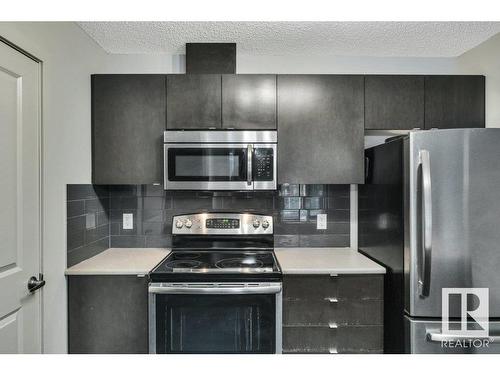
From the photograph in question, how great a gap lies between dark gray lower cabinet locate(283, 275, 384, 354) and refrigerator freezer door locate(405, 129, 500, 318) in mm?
378

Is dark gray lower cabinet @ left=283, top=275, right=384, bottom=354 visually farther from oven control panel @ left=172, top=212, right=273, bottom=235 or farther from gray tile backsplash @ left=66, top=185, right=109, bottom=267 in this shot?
gray tile backsplash @ left=66, top=185, right=109, bottom=267

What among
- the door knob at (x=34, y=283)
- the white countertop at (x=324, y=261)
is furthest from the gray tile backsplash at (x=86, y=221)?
the white countertop at (x=324, y=261)

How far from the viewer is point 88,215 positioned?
2.17 m

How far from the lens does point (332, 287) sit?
6.38 feet

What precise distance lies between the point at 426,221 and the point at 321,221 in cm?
100

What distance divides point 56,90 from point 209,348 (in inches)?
67.2

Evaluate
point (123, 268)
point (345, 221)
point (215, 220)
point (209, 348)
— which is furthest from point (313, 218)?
point (123, 268)

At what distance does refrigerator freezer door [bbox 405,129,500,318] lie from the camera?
5.33 feet

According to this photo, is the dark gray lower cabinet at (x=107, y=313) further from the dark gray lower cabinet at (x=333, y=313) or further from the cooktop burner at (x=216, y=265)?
the dark gray lower cabinet at (x=333, y=313)

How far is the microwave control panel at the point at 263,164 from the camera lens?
7.07 ft

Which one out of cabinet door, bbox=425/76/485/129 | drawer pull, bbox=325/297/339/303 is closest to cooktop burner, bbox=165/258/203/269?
drawer pull, bbox=325/297/339/303

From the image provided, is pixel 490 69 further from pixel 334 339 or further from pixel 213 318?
pixel 213 318

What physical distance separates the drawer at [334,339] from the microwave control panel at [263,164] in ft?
3.21

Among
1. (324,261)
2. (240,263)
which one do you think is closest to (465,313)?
(324,261)
